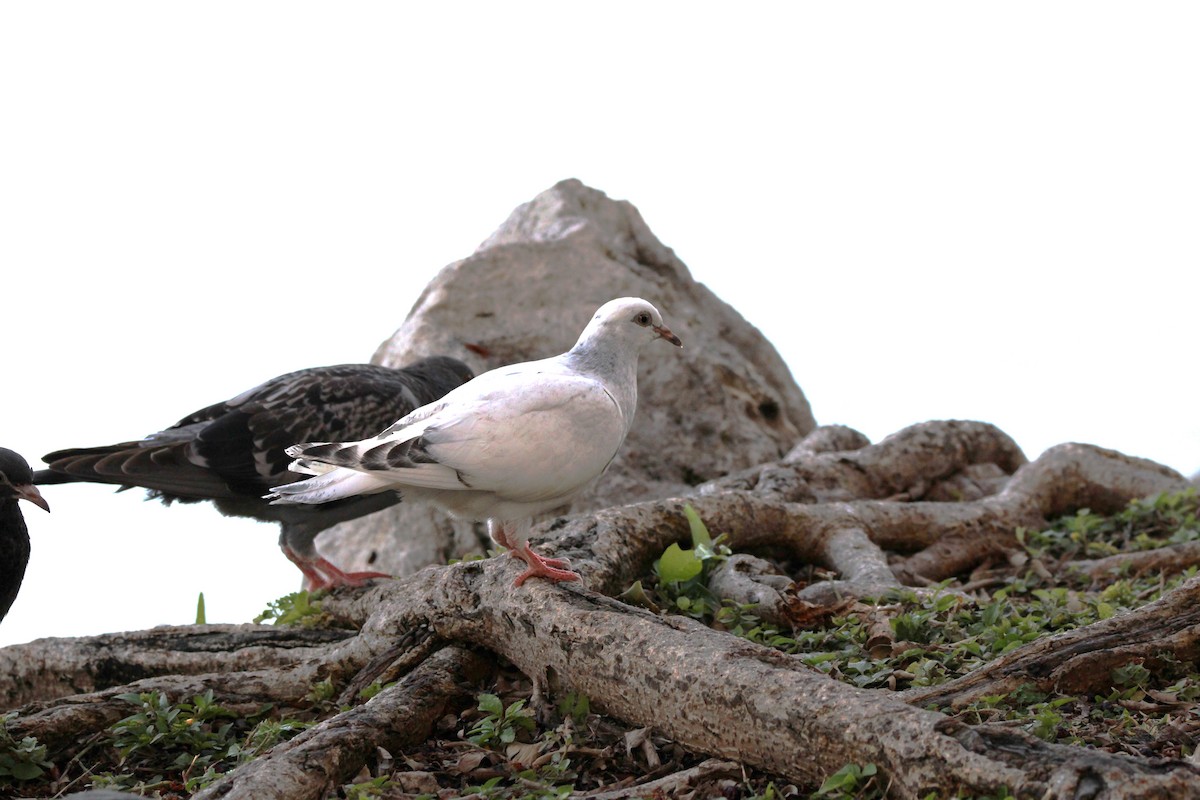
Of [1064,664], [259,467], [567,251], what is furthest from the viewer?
[567,251]

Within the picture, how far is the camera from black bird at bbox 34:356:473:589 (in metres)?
7.12

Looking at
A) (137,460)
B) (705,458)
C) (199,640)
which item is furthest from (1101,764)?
(705,458)

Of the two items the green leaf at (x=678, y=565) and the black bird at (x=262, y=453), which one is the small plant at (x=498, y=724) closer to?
the green leaf at (x=678, y=565)

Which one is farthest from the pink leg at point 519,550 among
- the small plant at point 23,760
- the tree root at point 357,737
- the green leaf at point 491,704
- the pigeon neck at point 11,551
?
the pigeon neck at point 11,551

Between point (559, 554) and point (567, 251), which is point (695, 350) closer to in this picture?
point (567, 251)

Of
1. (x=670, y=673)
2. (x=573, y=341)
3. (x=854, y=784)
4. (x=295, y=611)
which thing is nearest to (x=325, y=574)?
(x=295, y=611)

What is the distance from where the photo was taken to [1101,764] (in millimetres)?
3350

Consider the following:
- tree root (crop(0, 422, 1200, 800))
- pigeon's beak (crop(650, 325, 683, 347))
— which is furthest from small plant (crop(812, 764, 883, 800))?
pigeon's beak (crop(650, 325, 683, 347))

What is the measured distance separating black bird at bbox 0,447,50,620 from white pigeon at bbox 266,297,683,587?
4.34 feet

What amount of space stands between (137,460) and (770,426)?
551 centimetres

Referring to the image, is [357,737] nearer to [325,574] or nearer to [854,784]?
[854,784]

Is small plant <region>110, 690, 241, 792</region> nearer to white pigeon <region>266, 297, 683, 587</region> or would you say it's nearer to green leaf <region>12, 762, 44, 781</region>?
green leaf <region>12, 762, 44, 781</region>

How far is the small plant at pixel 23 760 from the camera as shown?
4.83m

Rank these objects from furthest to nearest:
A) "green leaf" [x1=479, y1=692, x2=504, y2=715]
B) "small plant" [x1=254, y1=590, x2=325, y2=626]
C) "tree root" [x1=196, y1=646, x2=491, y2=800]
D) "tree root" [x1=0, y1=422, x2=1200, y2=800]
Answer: "small plant" [x1=254, y1=590, x2=325, y2=626] → "green leaf" [x1=479, y1=692, x2=504, y2=715] → "tree root" [x1=196, y1=646, x2=491, y2=800] → "tree root" [x1=0, y1=422, x2=1200, y2=800]
